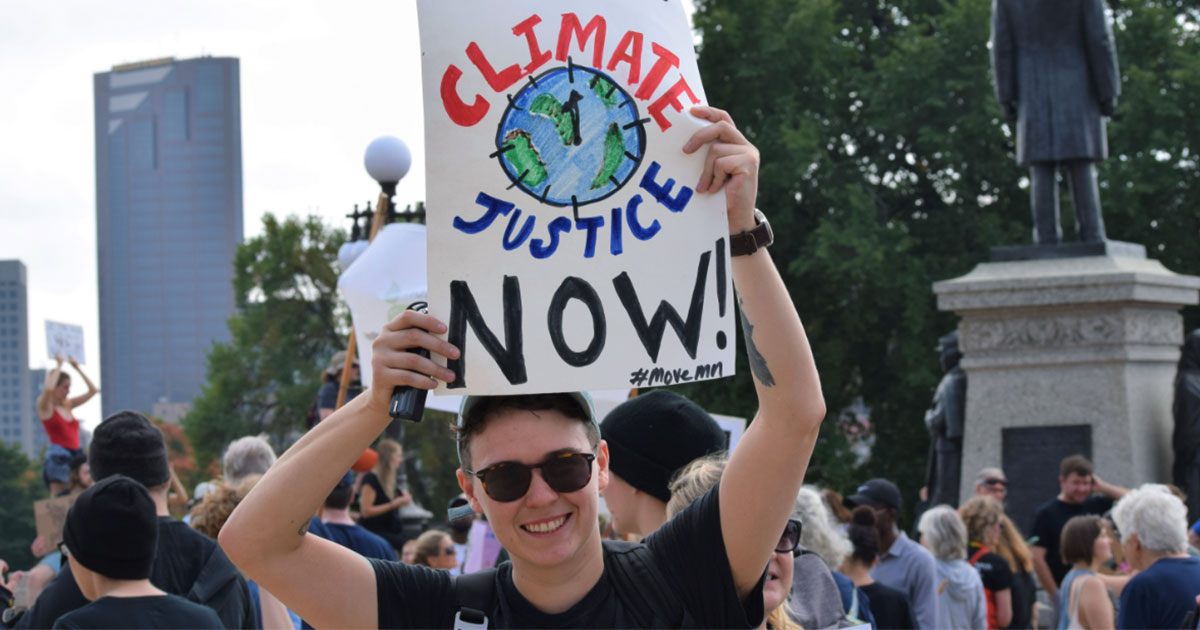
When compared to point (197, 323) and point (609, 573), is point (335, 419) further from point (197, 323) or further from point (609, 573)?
point (197, 323)

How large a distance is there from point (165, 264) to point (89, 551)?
109319 millimetres

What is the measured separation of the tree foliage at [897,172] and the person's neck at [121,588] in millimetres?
18051

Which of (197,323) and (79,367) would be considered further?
(197,323)

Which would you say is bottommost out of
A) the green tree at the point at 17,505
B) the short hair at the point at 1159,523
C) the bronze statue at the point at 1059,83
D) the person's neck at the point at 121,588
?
the green tree at the point at 17,505

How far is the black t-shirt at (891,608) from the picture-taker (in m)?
5.75

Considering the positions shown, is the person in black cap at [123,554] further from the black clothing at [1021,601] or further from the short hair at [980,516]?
the black clothing at [1021,601]

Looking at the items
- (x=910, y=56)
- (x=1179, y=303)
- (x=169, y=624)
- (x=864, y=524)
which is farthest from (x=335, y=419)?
(x=910, y=56)

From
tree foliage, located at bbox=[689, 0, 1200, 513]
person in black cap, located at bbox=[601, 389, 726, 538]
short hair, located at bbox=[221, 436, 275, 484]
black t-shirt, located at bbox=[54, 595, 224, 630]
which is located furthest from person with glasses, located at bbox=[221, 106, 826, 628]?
tree foliage, located at bbox=[689, 0, 1200, 513]

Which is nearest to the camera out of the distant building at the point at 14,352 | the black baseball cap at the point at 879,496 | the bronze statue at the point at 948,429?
the black baseball cap at the point at 879,496

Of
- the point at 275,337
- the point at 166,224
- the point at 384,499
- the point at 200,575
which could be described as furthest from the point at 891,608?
the point at 166,224

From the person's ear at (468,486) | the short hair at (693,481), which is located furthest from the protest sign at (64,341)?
the person's ear at (468,486)

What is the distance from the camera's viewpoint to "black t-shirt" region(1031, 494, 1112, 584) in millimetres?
8945

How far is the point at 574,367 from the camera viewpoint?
2.49 m

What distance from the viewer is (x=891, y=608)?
5.79m
